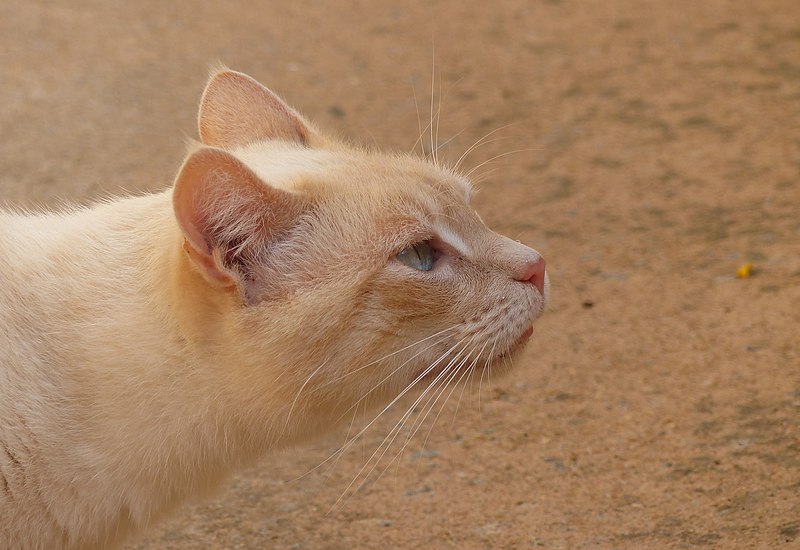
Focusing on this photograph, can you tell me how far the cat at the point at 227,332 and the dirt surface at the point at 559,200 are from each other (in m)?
0.89

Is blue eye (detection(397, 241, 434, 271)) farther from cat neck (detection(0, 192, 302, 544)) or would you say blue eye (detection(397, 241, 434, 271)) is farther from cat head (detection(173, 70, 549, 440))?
cat neck (detection(0, 192, 302, 544))

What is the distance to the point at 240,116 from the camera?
3.33 meters

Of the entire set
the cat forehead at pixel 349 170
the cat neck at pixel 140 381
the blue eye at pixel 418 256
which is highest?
the cat forehead at pixel 349 170

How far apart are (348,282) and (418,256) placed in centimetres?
22

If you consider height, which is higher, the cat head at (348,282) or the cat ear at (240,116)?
the cat ear at (240,116)

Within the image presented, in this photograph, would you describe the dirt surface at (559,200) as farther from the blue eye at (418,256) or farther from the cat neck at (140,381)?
the blue eye at (418,256)

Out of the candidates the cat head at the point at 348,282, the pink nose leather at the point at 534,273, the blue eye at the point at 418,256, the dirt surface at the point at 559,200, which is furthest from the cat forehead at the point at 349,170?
the dirt surface at the point at 559,200

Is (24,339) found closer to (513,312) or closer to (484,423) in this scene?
(513,312)

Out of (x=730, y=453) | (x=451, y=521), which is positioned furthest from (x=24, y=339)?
(x=730, y=453)

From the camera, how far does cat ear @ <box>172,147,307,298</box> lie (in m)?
2.56

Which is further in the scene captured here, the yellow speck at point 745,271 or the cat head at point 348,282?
the yellow speck at point 745,271

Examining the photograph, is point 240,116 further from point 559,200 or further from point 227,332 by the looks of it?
point 559,200

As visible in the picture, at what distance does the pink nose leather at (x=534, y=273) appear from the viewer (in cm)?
298

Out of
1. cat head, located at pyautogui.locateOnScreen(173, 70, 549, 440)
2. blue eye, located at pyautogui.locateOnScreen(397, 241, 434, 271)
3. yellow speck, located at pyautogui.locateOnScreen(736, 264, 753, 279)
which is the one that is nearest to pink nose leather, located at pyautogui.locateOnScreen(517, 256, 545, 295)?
cat head, located at pyautogui.locateOnScreen(173, 70, 549, 440)
